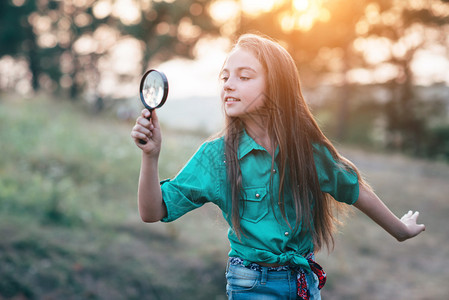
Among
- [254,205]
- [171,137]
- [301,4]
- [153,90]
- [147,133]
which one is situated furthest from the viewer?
[171,137]

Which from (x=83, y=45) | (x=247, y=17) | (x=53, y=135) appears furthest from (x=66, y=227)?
(x=83, y=45)

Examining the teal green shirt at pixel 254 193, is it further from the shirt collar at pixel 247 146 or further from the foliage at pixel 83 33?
the foliage at pixel 83 33

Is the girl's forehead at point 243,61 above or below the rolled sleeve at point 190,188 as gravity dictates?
above

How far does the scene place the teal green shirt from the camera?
74.6 inches

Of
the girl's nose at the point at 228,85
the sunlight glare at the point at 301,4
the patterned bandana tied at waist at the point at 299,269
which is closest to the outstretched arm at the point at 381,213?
A: the patterned bandana tied at waist at the point at 299,269

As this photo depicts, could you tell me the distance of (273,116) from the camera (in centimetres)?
205

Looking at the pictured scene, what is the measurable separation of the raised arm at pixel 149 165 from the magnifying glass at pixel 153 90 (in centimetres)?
3

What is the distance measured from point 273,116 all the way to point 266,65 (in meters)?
0.23

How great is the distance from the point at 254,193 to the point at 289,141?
0.29 meters

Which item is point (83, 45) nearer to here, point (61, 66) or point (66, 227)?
point (61, 66)

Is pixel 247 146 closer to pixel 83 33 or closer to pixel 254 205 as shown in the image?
pixel 254 205

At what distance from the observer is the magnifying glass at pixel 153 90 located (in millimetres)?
1784

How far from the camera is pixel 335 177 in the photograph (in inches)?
80.8

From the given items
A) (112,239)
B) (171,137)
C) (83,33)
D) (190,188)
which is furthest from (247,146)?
(83,33)
